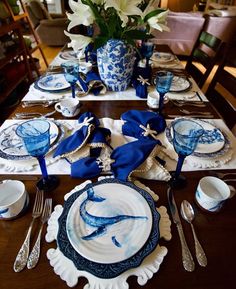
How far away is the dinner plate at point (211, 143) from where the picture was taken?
28.3 inches

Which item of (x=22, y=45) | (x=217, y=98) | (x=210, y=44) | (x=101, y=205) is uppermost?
(x=101, y=205)

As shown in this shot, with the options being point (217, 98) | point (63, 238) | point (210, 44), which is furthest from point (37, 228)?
point (210, 44)

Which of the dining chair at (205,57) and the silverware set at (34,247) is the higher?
the silverware set at (34,247)

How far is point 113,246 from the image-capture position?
459mm

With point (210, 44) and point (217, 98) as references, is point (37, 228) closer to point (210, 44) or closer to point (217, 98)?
point (217, 98)

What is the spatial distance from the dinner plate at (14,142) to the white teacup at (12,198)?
0.12 metres

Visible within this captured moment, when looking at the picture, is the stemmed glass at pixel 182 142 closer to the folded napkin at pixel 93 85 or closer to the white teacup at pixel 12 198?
the white teacup at pixel 12 198

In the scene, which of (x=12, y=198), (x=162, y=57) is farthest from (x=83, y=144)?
(x=162, y=57)

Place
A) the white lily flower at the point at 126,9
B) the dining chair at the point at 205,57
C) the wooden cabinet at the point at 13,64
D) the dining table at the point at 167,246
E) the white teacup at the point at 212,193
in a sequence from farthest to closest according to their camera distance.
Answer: the wooden cabinet at the point at 13,64 < the dining chair at the point at 205,57 < the white lily flower at the point at 126,9 < the white teacup at the point at 212,193 < the dining table at the point at 167,246

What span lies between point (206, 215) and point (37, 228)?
396 millimetres

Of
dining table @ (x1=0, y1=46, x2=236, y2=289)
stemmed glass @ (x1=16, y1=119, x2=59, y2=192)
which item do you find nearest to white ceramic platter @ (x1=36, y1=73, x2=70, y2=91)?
stemmed glass @ (x1=16, y1=119, x2=59, y2=192)

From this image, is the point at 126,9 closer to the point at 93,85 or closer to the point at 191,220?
the point at 93,85

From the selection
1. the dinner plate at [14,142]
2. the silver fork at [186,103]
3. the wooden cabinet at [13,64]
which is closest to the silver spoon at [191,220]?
the dinner plate at [14,142]

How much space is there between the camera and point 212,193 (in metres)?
0.59
